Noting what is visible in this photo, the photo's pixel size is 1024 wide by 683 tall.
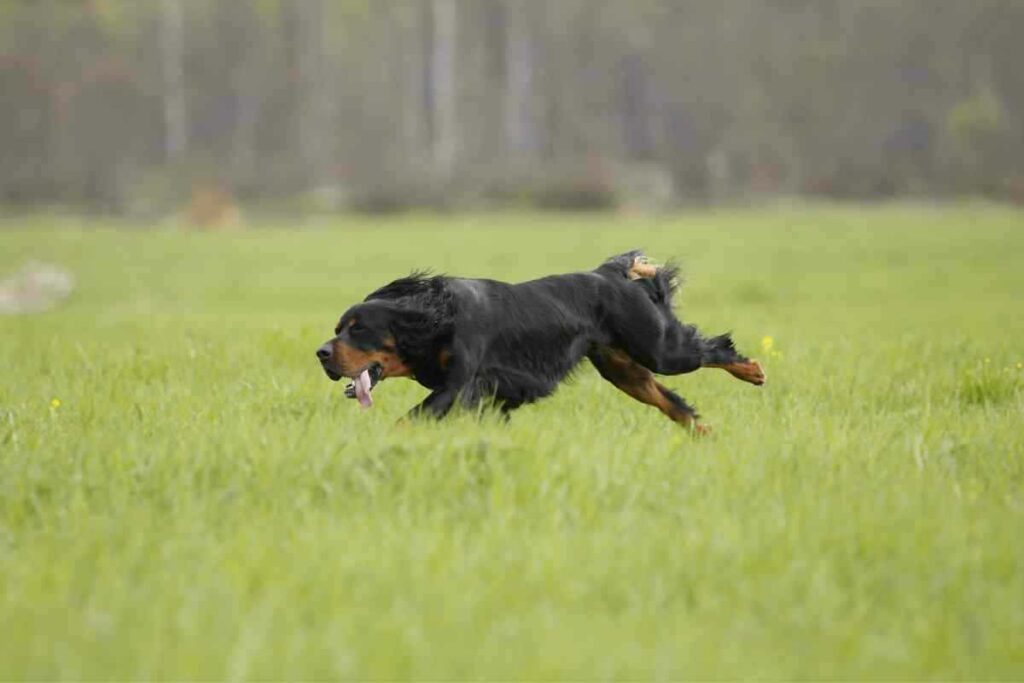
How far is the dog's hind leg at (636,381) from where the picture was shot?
6.80 m

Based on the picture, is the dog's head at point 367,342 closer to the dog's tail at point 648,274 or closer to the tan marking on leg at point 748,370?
the dog's tail at point 648,274

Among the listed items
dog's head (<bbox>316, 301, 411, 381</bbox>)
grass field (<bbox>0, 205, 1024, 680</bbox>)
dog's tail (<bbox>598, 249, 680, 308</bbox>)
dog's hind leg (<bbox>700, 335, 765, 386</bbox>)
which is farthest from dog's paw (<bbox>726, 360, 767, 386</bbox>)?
dog's head (<bbox>316, 301, 411, 381</bbox>)

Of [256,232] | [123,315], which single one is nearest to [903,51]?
[256,232]

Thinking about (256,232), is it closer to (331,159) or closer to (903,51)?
(331,159)

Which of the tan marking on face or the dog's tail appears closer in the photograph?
the tan marking on face

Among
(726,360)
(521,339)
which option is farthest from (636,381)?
(521,339)

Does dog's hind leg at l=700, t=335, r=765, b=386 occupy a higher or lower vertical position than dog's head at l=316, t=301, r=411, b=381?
lower

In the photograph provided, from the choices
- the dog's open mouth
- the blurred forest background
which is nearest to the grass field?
the dog's open mouth

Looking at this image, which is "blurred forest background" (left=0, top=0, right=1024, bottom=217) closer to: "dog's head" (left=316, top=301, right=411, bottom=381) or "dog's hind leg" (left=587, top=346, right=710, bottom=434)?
"dog's hind leg" (left=587, top=346, right=710, bottom=434)

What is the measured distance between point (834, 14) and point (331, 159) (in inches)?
770

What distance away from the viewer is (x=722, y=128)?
51.3 meters

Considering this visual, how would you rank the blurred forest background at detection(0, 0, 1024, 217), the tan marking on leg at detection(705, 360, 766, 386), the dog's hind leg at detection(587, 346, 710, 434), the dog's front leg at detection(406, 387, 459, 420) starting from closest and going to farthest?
the dog's front leg at detection(406, 387, 459, 420)
the dog's hind leg at detection(587, 346, 710, 434)
the tan marking on leg at detection(705, 360, 766, 386)
the blurred forest background at detection(0, 0, 1024, 217)

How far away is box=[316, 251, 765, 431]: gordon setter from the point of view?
6.25m

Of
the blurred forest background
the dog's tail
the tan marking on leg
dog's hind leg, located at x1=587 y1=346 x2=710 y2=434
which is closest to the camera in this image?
dog's hind leg, located at x1=587 y1=346 x2=710 y2=434
